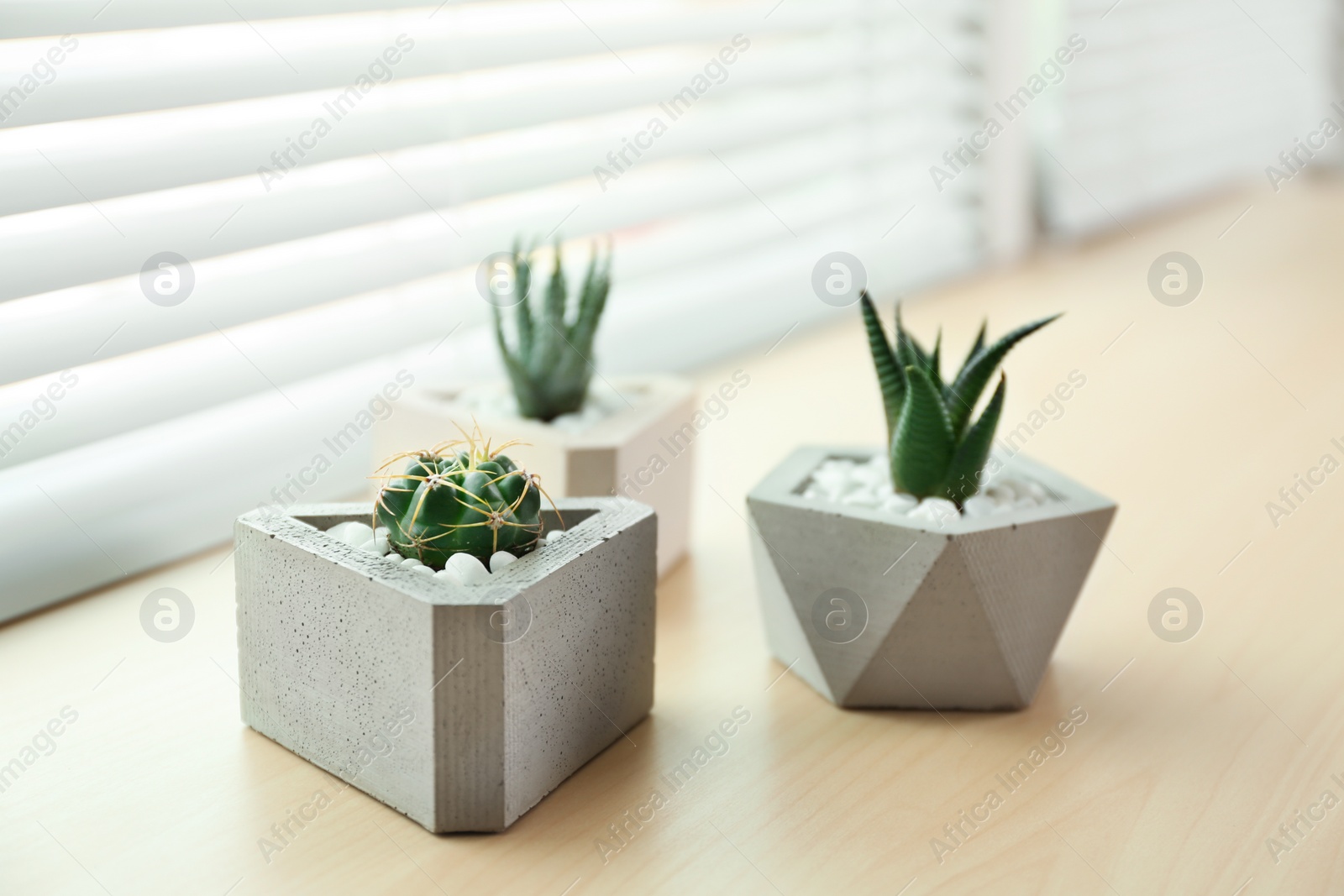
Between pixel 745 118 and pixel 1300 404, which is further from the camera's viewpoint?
pixel 745 118

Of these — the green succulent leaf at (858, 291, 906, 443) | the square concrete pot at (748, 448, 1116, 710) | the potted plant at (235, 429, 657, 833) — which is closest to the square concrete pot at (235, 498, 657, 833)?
the potted plant at (235, 429, 657, 833)

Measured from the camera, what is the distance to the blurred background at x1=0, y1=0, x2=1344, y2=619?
1213 millimetres

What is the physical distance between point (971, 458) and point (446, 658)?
445 millimetres

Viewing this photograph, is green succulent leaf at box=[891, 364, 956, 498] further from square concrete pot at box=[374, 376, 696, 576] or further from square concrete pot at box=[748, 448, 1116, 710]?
square concrete pot at box=[374, 376, 696, 576]

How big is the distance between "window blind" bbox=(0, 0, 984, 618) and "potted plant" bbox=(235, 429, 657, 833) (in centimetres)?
38

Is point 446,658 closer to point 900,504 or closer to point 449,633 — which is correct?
point 449,633

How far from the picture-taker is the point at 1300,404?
1.84 metres

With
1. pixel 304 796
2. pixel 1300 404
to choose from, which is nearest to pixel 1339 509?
pixel 1300 404

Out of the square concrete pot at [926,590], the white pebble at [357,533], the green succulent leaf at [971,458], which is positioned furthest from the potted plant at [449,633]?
the green succulent leaf at [971,458]

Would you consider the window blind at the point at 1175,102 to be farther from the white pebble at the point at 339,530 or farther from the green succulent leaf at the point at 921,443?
the white pebble at the point at 339,530

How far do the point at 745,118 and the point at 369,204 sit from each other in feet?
2.42

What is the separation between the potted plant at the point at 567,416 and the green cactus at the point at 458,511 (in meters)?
0.25

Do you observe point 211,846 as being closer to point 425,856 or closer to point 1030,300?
point 425,856

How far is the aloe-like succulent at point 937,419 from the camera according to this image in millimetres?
1014
